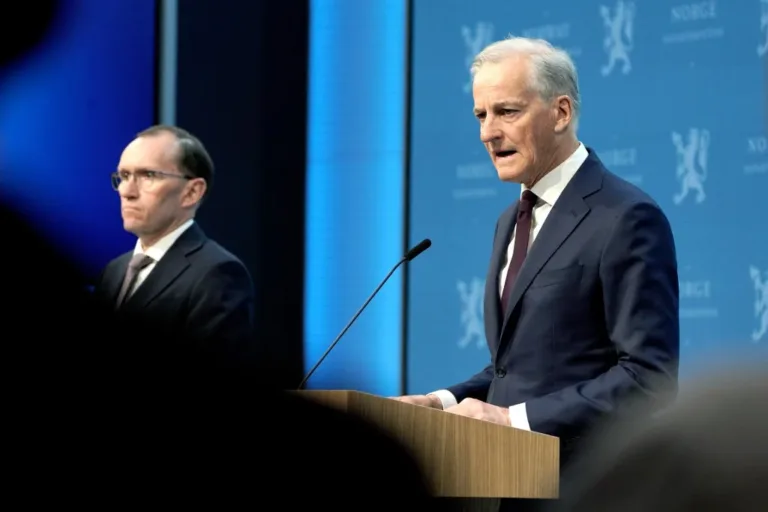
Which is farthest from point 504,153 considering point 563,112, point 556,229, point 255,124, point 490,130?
point 255,124

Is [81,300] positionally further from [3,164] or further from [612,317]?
[3,164]

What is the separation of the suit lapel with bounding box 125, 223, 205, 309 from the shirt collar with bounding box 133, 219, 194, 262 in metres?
0.03

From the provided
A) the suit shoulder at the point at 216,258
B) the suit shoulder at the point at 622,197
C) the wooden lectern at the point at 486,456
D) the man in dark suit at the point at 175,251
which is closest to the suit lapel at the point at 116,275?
the man in dark suit at the point at 175,251

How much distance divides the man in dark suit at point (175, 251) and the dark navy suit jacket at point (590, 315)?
3.79 ft

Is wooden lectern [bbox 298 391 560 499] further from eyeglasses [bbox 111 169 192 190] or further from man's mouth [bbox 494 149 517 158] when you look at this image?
eyeglasses [bbox 111 169 192 190]

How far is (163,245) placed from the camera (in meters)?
4.00

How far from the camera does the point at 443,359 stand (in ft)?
16.9

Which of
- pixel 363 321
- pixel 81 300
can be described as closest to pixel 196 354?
pixel 81 300

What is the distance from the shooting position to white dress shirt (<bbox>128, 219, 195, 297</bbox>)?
3.95 meters

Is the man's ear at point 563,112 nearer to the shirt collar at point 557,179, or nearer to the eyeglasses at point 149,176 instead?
the shirt collar at point 557,179

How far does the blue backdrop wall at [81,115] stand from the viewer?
6090mm

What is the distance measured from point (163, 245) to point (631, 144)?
5.91ft

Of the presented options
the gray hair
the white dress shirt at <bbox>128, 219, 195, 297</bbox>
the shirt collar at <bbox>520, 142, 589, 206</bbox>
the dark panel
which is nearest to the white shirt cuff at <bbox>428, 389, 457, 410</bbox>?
the shirt collar at <bbox>520, 142, 589, 206</bbox>

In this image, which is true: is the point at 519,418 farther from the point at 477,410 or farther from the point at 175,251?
the point at 175,251
